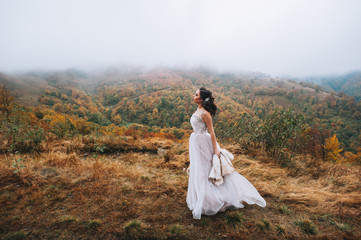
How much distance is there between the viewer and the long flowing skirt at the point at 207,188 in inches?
115

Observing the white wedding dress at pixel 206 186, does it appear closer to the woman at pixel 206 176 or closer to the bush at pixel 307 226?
the woman at pixel 206 176

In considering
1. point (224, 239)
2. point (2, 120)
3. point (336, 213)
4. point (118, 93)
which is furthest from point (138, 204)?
point (118, 93)

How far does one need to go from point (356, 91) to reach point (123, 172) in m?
259

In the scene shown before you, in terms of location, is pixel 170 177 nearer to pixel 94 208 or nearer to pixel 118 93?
pixel 94 208

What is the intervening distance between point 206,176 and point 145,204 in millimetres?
1449

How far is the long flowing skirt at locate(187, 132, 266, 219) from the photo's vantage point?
2916 millimetres

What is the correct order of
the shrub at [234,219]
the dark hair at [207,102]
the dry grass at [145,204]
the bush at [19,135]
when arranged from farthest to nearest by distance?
1. the bush at [19,135]
2. the dark hair at [207,102]
3. the shrub at [234,219]
4. the dry grass at [145,204]

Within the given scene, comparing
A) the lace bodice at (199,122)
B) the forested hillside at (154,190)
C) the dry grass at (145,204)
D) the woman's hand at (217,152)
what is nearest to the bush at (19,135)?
the forested hillside at (154,190)

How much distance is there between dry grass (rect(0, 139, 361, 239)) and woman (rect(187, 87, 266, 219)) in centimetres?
20

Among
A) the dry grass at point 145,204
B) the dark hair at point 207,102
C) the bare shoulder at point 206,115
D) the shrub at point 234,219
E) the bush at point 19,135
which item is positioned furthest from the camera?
the bush at point 19,135

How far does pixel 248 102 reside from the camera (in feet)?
323

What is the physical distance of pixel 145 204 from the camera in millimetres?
3268

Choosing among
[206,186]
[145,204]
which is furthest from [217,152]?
[145,204]

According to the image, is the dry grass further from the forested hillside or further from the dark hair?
the dark hair
